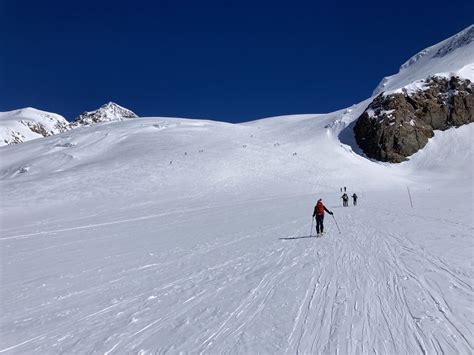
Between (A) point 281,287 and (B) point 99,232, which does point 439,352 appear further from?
(B) point 99,232

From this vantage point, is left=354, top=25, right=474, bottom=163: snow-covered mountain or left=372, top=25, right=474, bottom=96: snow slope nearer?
left=354, top=25, right=474, bottom=163: snow-covered mountain

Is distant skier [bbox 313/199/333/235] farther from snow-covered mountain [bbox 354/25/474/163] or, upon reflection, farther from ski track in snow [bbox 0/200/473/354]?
snow-covered mountain [bbox 354/25/474/163]

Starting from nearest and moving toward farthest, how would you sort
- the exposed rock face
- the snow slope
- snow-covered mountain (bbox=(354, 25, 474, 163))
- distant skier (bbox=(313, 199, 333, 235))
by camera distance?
distant skier (bbox=(313, 199, 333, 235)) → the exposed rock face → snow-covered mountain (bbox=(354, 25, 474, 163)) → the snow slope

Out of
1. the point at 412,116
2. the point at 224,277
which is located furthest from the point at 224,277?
the point at 412,116

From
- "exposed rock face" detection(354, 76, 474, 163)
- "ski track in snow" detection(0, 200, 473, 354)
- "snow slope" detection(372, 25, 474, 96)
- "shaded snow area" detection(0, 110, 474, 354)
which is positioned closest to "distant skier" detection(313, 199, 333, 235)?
"shaded snow area" detection(0, 110, 474, 354)

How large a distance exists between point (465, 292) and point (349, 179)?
3717 centimetres

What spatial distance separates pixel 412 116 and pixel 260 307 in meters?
67.4

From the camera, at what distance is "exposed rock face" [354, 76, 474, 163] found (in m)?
59.4

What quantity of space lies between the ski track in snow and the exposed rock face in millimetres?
54222

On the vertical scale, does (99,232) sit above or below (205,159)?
below

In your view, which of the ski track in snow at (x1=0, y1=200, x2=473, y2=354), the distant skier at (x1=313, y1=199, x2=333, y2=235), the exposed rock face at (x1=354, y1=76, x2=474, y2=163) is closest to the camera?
the ski track in snow at (x1=0, y1=200, x2=473, y2=354)

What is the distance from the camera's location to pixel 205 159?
43.4m

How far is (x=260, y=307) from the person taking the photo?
6605 millimetres

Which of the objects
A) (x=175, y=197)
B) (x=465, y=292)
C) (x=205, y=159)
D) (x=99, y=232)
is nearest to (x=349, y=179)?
(x=205, y=159)
